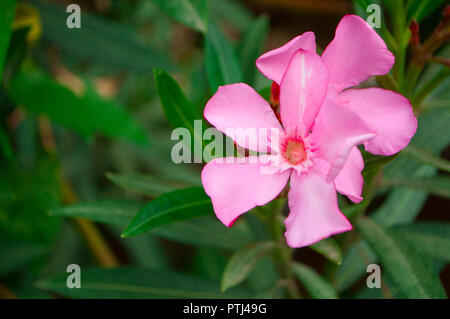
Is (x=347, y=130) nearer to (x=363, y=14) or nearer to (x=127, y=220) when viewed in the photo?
(x=363, y=14)

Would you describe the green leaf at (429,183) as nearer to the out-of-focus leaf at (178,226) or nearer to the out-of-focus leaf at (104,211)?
the out-of-focus leaf at (178,226)

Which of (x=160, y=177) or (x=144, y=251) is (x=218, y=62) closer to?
(x=160, y=177)

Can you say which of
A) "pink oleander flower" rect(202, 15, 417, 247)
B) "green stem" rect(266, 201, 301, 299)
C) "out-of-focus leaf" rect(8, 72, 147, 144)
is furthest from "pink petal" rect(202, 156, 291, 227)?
"out-of-focus leaf" rect(8, 72, 147, 144)

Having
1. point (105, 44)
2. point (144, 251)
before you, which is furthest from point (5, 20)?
point (144, 251)

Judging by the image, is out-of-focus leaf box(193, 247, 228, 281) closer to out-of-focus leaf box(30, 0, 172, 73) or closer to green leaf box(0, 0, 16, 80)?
out-of-focus leaf box(30, 0, 172, 73)

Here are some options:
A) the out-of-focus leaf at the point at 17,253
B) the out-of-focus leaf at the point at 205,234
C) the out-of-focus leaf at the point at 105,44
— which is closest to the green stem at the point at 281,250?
the out-of-focus leaf at the point at 205,234

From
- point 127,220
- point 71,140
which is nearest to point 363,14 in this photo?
point 127,220

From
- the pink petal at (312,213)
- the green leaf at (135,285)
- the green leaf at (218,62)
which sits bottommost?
the pink petal at (312,213)
